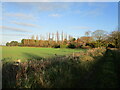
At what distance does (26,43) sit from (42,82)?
61922 mm

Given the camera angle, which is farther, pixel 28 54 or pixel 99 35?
pixel 99 35

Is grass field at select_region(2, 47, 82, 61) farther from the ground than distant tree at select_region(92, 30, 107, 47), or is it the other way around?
distant tree at select_region(92, 30, 107, 47)

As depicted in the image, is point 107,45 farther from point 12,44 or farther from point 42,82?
point 12,44

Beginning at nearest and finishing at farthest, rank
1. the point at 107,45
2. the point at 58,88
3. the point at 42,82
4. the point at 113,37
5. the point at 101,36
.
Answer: the point at 58,88, the point at 42,82, the point at 113,37, the point at 107,45, the point at 101,36

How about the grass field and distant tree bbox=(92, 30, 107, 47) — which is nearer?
the grass field

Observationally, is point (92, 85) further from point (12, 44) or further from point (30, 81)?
point (12, 44)

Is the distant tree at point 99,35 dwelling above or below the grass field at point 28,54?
above

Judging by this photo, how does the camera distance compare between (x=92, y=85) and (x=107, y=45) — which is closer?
(x=92, y=85)

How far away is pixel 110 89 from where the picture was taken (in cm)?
292

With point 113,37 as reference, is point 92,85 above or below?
below

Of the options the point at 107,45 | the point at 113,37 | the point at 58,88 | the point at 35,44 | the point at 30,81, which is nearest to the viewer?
the point at 58,88

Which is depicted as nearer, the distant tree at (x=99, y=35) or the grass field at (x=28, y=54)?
the grass field at (x=28, y=54)

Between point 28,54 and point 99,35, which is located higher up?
point 99,35

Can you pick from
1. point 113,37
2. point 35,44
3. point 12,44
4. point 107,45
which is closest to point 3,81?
point 113,37
